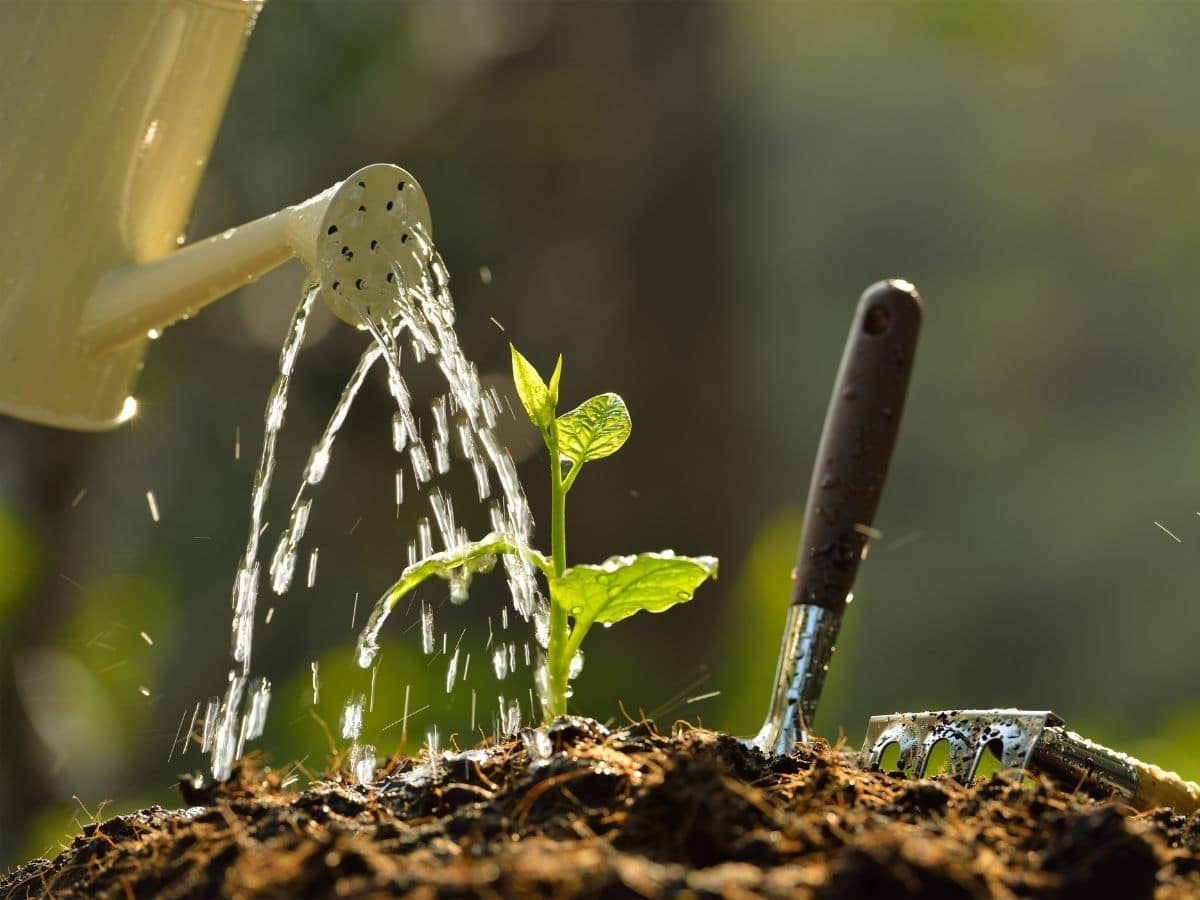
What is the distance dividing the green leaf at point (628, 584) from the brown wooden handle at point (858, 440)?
0.10m

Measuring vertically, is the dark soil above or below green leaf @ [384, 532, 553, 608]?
below

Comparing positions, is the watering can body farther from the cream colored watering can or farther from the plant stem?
the plant stem

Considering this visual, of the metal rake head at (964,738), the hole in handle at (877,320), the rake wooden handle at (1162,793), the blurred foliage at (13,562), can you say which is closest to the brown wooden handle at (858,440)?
the hole in handle at (877,320)

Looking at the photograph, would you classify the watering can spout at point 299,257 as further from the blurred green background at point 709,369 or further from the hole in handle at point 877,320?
the blurred green background at point 709,369

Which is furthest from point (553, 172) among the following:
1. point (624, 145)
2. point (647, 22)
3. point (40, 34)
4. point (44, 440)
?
point (40, 34)

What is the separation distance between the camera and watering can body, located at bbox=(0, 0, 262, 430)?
2.89 ft

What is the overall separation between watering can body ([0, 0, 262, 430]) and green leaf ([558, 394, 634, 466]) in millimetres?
334

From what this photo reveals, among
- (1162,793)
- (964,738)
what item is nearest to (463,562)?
(964,738)

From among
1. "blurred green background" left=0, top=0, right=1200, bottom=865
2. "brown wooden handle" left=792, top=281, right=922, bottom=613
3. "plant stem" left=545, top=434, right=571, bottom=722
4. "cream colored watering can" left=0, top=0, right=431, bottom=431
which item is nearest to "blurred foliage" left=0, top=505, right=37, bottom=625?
"blurred green background" left=0, top=0, right=1200, bottom=865

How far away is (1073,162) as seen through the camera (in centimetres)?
518

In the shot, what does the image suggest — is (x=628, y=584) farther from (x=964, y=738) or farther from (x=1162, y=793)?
(x=1162, y=793)

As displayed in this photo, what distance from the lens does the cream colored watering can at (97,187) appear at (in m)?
0.88

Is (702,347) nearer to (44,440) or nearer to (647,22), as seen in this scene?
(647,22)

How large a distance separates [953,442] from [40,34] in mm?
4484
